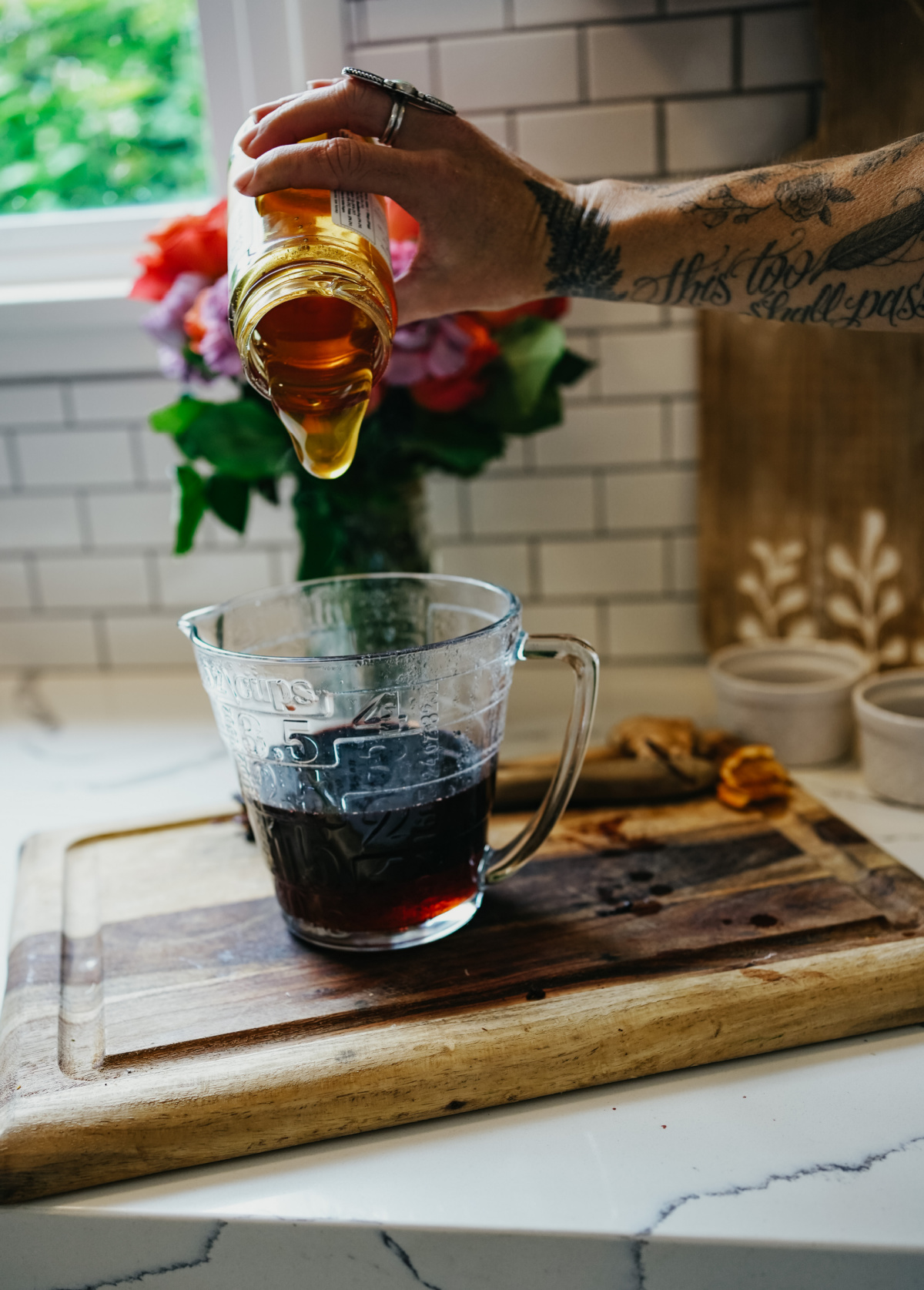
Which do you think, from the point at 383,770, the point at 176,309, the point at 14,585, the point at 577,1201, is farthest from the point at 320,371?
the point at 14,585

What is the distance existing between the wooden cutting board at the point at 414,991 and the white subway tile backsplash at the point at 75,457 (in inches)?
23.9

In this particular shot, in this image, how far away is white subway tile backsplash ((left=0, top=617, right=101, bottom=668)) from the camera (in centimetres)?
143

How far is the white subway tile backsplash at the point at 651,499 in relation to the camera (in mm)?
1270

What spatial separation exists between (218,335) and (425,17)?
1.50ft

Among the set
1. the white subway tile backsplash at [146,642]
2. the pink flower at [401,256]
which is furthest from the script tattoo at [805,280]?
the white subway tile backsplash at [146,642]

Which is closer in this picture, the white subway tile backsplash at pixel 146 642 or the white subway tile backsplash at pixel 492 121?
the white subway tile backsplash at pixel 492 121

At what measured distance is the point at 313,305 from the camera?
2.26 ft

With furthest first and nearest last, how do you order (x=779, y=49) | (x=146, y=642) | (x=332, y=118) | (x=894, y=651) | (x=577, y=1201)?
(x=146, y=642), (x=894, y=651), (x=779, y=49), (x=332, y=118), (x=577, y=1201)

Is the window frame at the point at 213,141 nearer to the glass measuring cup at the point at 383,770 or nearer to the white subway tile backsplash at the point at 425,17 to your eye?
the white subway tile backsplash at the point at 425,17

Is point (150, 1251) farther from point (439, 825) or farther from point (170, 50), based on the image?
point (170, 50)

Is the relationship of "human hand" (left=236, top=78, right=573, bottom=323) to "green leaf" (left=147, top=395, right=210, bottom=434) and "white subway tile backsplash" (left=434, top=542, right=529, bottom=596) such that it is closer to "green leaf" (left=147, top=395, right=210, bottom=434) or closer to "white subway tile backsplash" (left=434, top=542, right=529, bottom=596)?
"green leaf" (left=147, top=395, right=210, bottom=434)

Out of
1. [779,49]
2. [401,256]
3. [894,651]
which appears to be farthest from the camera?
[894,651]

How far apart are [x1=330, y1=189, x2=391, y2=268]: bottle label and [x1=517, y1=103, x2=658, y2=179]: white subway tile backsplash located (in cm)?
55

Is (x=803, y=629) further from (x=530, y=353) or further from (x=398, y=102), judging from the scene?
(x=398, y=102)
